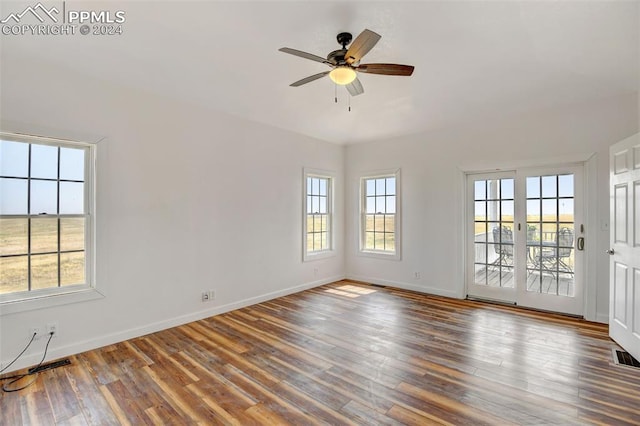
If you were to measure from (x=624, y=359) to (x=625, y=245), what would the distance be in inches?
43.1

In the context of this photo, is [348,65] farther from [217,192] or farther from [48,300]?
[48,300]

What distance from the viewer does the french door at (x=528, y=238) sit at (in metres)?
4.08

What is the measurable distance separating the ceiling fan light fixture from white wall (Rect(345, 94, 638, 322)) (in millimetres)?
3101

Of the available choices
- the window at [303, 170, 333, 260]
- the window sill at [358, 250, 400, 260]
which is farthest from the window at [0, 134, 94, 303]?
the window sill at [358, 250, 400, 260]

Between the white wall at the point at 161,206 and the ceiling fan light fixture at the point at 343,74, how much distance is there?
90.6 inches

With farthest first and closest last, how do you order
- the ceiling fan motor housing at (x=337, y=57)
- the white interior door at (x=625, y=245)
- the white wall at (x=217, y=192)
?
1. the white wall at (x=217, y=192)
2. the white interior door at (x=625, y=245)
3. the ceiling fan motor housing at (x=337, y=57)

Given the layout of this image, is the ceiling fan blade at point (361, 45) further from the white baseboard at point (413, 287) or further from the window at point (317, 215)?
the white baseboard at point (413, 287)

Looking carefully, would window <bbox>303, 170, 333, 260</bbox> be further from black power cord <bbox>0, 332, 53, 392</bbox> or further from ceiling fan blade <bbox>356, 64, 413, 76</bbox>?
black power cord <bbox>0, 332, 53, 392</bbox>

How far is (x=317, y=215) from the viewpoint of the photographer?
232 inches

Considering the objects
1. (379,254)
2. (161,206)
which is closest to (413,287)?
(379,254)

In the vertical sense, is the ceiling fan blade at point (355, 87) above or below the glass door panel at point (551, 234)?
above

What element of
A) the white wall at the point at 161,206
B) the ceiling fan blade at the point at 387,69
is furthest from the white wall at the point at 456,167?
the ceiling fan blade at the point at 387,69

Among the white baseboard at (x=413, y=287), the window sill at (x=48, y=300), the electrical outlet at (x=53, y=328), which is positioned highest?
the window sill at (x=48, y=300)

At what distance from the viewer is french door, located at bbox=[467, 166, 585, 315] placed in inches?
161
